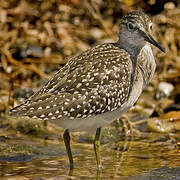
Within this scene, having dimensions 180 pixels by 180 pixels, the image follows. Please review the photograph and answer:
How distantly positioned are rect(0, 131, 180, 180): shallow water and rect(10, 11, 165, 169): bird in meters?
0.23

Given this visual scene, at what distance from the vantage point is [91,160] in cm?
761

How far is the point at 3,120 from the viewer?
914 centimetres

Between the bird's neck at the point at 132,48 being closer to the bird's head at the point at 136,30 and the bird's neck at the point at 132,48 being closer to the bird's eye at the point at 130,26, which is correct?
the bird's head at the point at 136,30

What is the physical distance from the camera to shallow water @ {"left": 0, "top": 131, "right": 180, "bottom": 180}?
694cm

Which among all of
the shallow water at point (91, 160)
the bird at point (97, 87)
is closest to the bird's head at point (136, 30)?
the bird at point (97, 87)

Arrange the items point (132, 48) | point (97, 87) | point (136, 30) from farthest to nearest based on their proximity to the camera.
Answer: point (132, 48), point (136, 30), point (97, 87)

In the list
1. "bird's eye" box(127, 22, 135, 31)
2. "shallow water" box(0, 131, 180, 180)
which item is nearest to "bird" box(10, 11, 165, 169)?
"bird's eye" box(127, 22, 135, 31)

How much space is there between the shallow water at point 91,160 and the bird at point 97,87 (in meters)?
0.23

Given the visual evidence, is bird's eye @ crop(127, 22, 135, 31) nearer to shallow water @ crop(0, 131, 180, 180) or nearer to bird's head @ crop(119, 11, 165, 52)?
bird's head @ crop(119, 11, 165, 52)

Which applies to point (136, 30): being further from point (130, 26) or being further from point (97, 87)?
point (97, 87)

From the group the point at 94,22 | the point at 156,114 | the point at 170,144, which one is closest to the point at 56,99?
the point at 170,144

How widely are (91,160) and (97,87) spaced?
1198 mm

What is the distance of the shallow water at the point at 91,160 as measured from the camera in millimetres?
6941

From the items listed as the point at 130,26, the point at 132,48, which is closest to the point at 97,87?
the point at 132,48
